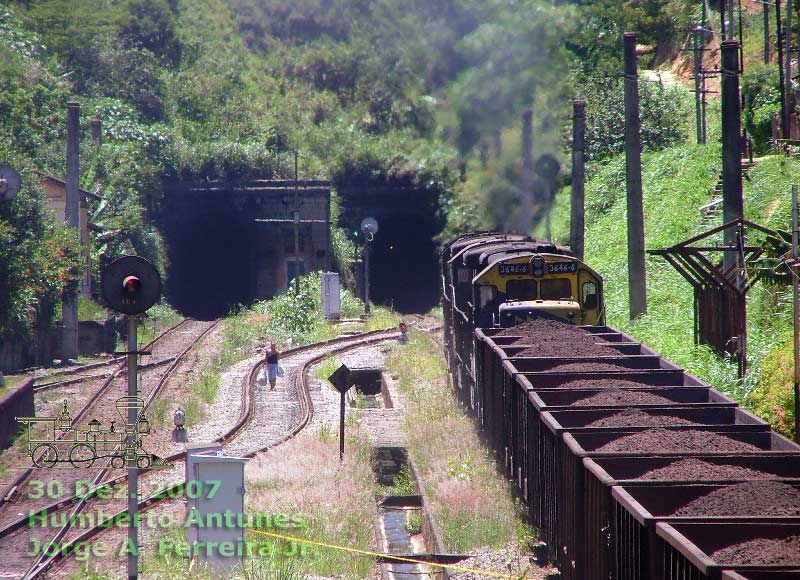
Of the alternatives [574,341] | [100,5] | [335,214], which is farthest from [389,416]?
[100,5]

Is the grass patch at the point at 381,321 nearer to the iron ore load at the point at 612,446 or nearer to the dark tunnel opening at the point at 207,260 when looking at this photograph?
the dark tunnel opening at the point at 207,260

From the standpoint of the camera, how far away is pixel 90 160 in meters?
41.6

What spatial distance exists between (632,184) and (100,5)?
49107 mm

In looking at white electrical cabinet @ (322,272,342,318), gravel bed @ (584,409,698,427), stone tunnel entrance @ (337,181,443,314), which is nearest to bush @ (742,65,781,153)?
white electrical cabinet @ (322,272,342,318)

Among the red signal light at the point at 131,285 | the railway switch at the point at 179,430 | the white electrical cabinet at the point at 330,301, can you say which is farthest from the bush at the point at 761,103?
the red signal light at the point at 131,285

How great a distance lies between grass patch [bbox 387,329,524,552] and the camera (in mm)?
11438

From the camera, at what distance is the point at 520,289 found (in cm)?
1723

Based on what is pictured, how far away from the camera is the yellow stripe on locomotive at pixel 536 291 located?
1681 centimetres

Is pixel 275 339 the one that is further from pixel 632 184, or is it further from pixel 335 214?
pixel 632 184

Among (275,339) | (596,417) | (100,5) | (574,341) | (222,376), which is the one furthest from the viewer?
(100,5)

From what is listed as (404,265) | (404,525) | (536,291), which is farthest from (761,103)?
(404,525)

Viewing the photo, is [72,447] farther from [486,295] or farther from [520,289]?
[520,289]

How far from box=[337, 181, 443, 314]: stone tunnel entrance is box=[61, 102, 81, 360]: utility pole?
18556mm

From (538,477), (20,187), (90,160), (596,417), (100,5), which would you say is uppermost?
(100,5)
